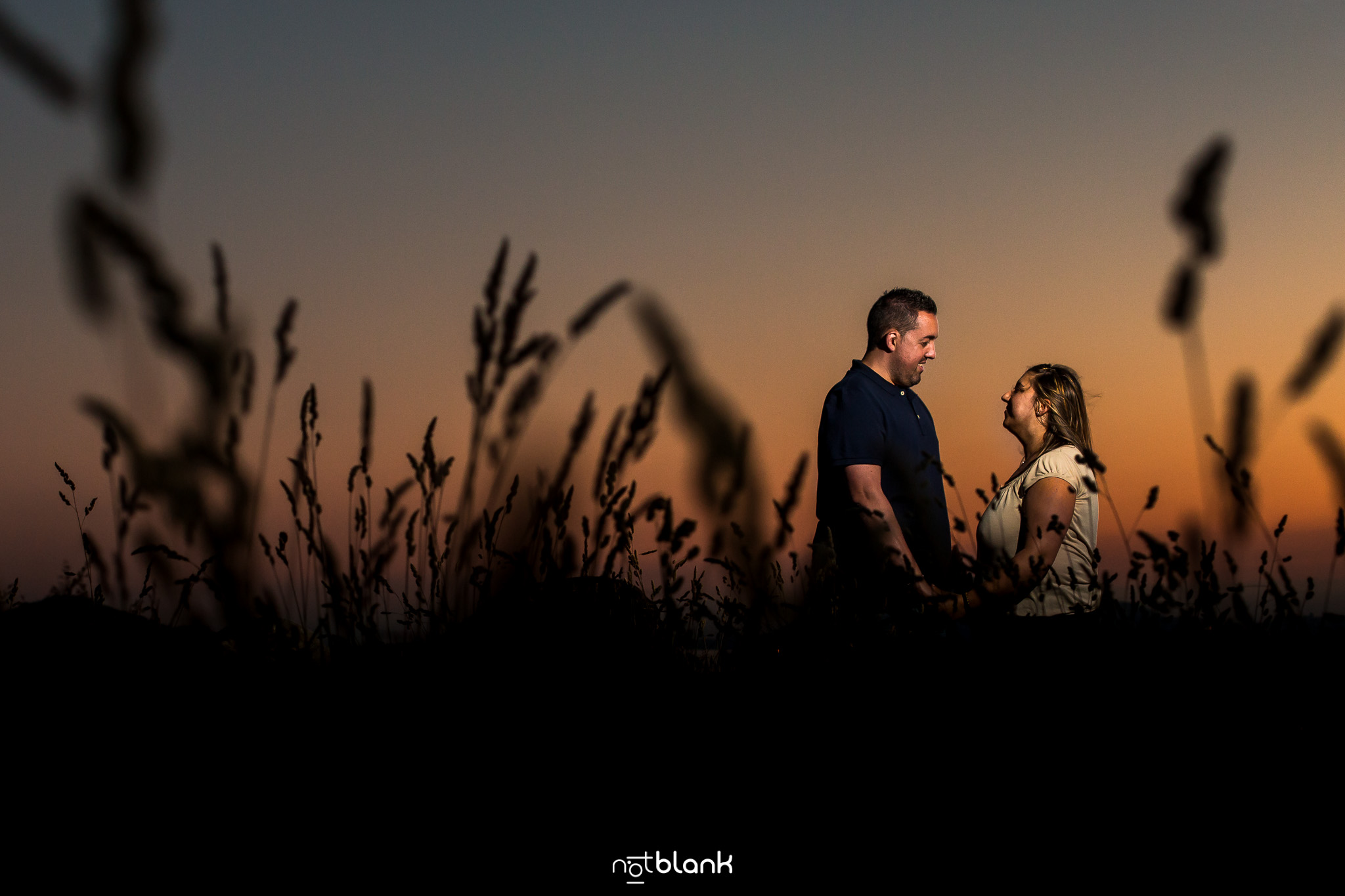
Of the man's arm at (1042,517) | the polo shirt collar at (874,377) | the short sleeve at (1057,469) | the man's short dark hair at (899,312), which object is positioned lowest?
the man's arm at (1042,517)

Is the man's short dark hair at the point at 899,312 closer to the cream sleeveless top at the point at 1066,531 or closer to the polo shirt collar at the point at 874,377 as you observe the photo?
the polo shirt collar at the point at 874,377

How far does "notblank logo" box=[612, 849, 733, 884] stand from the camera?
4.16 feet

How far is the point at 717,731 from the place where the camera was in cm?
165

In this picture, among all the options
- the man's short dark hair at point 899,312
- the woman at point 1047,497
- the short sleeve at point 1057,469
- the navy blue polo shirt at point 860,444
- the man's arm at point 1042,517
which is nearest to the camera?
the man's arm at point 1042,517

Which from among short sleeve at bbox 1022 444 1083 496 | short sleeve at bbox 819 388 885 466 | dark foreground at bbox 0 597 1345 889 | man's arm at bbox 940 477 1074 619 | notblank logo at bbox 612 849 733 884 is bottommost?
notblank logo at bbox 612 849 733 884

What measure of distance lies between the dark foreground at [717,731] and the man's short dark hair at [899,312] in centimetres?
289

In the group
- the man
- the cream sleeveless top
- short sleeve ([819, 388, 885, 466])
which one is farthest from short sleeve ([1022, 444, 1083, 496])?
short sleeve ([819, 388, 885, 466])

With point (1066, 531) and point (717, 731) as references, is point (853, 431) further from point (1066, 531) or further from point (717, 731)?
point (717, 731)

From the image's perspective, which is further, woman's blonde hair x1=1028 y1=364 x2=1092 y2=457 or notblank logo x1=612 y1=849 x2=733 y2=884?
woman's blonde hair x1=1028 y1=364 x2=1092 y2=457

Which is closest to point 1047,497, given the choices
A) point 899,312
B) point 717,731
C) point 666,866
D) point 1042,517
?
point 1042,517

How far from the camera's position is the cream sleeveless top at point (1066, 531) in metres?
3.65

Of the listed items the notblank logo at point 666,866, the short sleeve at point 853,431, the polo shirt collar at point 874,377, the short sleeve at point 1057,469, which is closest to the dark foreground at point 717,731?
the notblank logo at point 666,866

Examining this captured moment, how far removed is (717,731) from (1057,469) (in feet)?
8.40

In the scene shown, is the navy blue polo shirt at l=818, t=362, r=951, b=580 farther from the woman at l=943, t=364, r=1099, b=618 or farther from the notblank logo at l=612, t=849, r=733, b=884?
the notblank logo at l=612, t=849, r=733, b=884
